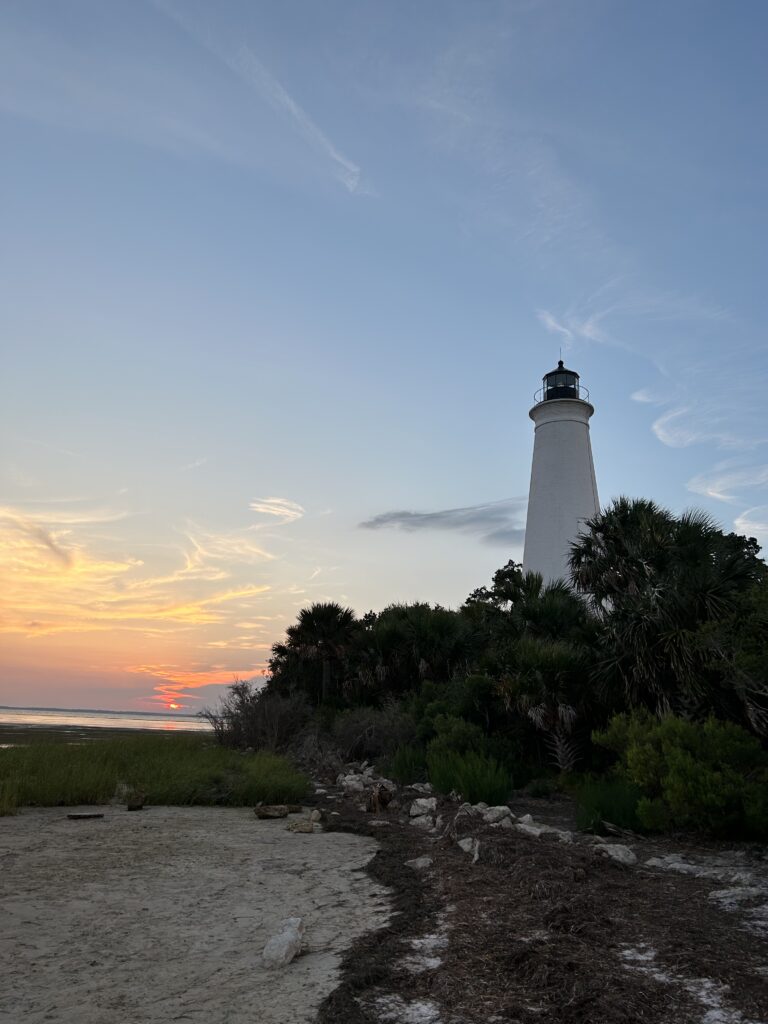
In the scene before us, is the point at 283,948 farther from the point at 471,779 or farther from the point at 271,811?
the point at 471,779

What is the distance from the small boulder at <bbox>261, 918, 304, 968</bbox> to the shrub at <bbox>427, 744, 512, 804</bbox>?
8.03 metres

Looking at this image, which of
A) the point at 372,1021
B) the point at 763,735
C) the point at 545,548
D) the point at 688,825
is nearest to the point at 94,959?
the point at 372,1021

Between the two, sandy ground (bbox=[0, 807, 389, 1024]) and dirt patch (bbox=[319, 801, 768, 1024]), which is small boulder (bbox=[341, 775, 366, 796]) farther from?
dirt patch (bbox=[319, 801, 768, 1024])

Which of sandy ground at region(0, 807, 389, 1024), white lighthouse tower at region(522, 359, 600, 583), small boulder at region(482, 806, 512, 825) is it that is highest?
white lighthouse tower at region(522, 359, 600, 583)

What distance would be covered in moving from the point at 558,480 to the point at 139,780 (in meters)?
22.7

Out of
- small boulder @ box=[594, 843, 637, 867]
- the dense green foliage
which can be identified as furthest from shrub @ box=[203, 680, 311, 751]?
small boulder @ box=[594, 843, 637, 867]

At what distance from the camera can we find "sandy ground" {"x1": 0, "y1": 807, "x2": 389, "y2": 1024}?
465cm

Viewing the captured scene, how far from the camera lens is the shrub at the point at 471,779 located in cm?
1323

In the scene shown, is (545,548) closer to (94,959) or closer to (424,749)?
(424,749)

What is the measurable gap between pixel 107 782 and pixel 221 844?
5.87 meters

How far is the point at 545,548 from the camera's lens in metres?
32.2

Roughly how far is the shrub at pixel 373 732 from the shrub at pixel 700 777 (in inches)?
395

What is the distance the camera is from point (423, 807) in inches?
504

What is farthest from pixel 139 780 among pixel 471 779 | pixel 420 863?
pixel 420 863
